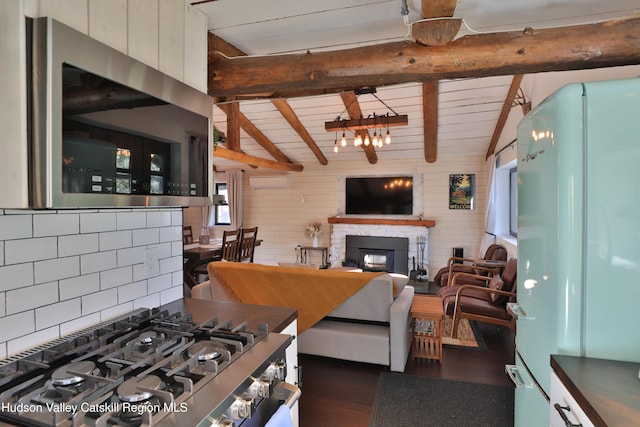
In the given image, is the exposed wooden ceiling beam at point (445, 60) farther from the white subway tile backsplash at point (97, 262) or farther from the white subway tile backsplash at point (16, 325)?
the white subway tile backsplash at point (16, 325)

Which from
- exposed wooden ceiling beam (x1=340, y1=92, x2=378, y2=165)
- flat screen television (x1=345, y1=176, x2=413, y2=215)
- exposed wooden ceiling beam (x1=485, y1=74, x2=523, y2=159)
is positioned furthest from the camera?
flat screen television (x1=345, y1=176, x2=413, y2=215)

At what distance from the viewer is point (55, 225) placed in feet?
4.10

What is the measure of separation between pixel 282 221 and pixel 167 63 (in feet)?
20.1

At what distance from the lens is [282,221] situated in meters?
7.43

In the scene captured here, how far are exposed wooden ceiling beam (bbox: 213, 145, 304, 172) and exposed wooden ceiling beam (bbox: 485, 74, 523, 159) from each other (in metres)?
3.39

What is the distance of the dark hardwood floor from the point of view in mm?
2366

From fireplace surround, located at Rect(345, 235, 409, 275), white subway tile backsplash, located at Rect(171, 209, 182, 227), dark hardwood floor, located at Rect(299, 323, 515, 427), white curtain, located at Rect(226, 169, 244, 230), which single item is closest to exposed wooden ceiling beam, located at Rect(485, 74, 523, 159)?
fireplace surround, located at Rect(345, 235, 409, 275)

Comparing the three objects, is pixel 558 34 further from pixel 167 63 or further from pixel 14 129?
pixel 14 129

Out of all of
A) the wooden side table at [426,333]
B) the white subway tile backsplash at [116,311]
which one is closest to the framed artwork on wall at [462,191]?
the wooden side table at [426,333]

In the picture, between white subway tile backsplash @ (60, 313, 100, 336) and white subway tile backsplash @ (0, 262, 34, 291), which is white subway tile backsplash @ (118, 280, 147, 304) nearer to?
white subway tile backsplash @ (60, 313, 100, 336)

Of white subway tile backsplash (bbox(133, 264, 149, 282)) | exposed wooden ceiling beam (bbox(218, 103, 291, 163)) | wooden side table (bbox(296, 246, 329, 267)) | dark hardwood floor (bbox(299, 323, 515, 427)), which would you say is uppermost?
exposed wooden ceiling beam (bbox(218, 103, 291, 163))

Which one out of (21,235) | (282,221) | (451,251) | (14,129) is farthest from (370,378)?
(282,221)

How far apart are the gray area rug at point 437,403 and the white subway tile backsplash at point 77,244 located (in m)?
1.92

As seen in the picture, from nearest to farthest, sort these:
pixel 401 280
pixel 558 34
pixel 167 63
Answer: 1. pixel 167 63
2. pixel 558 34
3. pixel 401 280
